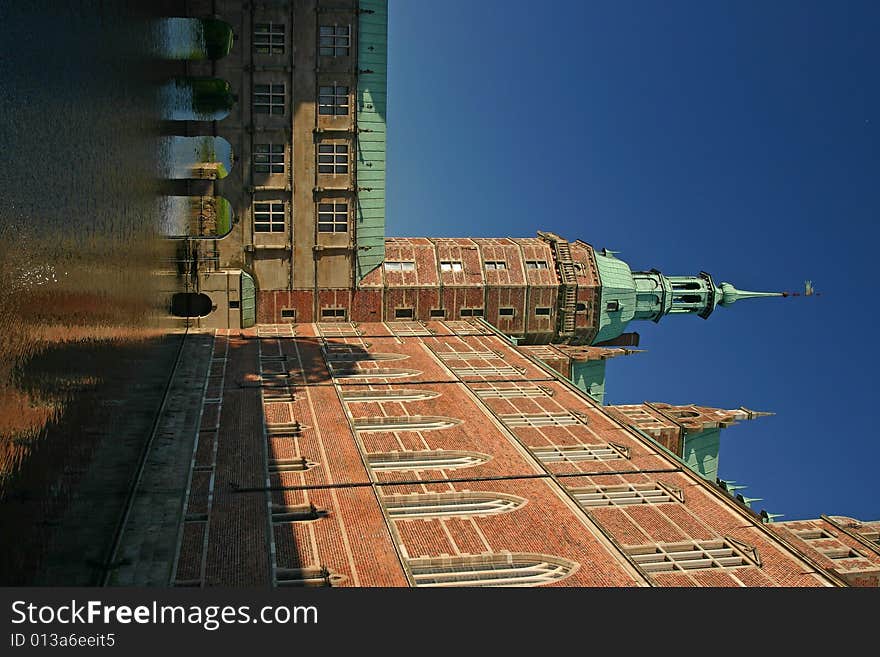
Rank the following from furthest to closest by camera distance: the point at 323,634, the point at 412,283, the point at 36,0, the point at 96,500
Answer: the point at 412,283
the point at 96,500
the point at 36,0
the point at 323,634

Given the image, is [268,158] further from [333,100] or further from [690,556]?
[690,556]

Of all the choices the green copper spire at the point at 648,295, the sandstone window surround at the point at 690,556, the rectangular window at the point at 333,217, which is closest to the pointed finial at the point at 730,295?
the green copper spire at the point at 648,295

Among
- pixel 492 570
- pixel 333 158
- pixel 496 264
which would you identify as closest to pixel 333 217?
pixel 333 158

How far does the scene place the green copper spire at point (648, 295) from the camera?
235ft

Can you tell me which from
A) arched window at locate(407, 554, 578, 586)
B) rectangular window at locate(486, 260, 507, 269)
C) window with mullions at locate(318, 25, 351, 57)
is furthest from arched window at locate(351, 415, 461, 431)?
rectangular window at locate(486, 260, 507, 269)

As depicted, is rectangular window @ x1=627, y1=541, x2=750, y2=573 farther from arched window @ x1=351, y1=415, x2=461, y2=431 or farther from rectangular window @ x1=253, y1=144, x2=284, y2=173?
→ rectangular window @ x1=253, y1=144, x2=284, y2=173

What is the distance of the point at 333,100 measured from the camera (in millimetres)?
56656

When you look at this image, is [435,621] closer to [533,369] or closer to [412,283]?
[533,369]

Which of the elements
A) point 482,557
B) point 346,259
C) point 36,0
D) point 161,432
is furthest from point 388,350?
point 36,0

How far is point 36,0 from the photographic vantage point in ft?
69.7

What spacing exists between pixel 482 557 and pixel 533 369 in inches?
1010

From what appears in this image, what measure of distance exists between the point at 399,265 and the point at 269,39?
1920 cm

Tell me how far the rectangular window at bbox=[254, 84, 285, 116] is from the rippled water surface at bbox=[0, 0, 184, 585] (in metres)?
20.6

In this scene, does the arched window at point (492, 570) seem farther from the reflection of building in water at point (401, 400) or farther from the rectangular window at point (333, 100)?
the rectangular window at point (333, 100)
